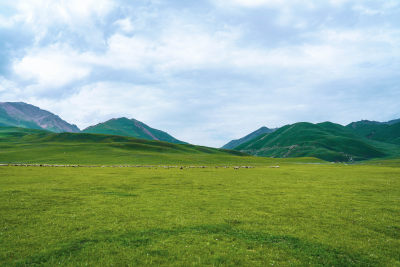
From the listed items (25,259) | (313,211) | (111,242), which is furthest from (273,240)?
(25,259)

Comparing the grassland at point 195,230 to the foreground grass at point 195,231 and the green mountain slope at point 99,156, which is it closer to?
the foreground grass at point 195,231

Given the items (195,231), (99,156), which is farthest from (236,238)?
(99,156)

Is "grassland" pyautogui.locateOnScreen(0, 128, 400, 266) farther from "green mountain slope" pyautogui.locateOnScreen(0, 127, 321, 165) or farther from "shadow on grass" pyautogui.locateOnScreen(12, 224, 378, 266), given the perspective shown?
"green mountain slope" pyautogui.locateOnScreen(0, 127, 321, 165)

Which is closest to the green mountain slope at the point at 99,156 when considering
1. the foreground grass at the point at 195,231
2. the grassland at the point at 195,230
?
the grassland at the point at 195,230

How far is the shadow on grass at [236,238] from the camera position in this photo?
12.8 metres

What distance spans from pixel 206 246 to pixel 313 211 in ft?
41.6

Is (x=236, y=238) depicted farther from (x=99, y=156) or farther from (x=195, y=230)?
(x=99, y=156)

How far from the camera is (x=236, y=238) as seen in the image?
611 inches

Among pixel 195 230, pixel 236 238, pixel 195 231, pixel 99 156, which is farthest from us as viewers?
pixel 99 156

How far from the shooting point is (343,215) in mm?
20328

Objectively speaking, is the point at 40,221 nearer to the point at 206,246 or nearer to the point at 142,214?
the point at 142,214

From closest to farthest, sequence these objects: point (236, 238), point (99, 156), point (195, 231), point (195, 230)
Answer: point (236, 238), point (195, 231), point (195, 230), point (99, 156)

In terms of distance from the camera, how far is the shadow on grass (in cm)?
1275

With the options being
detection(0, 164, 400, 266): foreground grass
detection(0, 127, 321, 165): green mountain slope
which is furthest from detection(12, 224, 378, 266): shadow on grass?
detection(0, 127, 321, 165): green mountain slope
